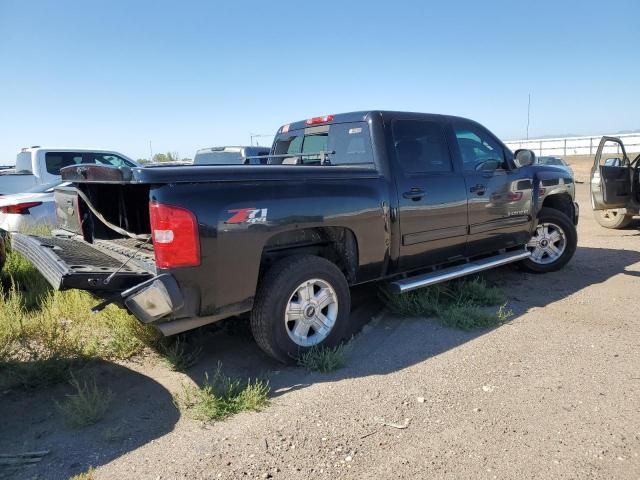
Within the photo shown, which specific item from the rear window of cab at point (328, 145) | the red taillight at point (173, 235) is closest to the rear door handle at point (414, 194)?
the rear window of cab at point (328, 145)

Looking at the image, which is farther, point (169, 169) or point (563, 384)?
point (563, 384)

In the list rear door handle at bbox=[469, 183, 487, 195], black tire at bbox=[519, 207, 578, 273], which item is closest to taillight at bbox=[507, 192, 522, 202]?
rear door handle at bbox=[469, 183, 487, 195]

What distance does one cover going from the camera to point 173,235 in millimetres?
3092

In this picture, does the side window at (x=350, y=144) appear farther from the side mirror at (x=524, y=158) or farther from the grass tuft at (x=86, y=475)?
the grass tuft at (x=86, y=475)

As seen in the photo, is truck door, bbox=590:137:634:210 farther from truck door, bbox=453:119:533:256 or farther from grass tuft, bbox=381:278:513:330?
grass tuft, bbox=381:278:513:330

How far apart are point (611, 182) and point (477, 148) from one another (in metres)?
5.28

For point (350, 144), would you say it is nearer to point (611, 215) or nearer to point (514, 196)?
point (514, 196)

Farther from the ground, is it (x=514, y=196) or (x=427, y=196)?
(x=427, y=196)

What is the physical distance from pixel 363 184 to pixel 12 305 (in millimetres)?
3510

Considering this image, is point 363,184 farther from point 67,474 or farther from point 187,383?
point 67,474

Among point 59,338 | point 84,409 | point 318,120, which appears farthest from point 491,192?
point 59,338

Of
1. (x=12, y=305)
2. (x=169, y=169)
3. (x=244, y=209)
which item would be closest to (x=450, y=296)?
(x=244, y=209)

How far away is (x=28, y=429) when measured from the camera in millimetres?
3139

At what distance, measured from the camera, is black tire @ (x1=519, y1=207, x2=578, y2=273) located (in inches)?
253
